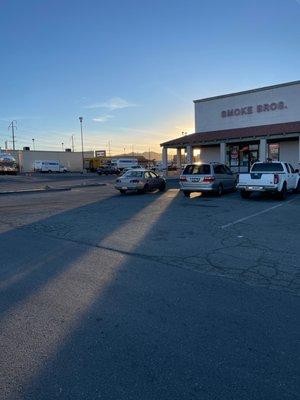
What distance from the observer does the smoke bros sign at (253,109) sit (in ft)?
97.1

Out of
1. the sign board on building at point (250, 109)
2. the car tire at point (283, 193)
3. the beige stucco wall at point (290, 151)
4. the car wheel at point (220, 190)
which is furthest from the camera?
the sign board on building at point (250, 109)

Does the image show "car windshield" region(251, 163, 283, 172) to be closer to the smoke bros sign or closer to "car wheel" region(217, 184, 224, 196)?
"car wheel" region(217, 184, 224, 196)

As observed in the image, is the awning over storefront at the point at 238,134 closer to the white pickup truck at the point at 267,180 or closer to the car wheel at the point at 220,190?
the white pickup truck at the point at 267,180

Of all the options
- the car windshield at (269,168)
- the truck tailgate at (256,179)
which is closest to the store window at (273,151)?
the car windshield at (269,168)

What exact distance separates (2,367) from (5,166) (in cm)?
5597

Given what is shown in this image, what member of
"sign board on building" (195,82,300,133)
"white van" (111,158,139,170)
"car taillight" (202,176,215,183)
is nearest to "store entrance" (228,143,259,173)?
"sign board on building" (195,82,300,133)

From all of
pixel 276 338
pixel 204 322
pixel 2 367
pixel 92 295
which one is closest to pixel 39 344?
pixel 2 367

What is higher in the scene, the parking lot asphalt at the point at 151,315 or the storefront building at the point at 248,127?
the storefront building at the point at 248,127

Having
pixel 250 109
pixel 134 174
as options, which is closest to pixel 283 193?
pixel 134 174

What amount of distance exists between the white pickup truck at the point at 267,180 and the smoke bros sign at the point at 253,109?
12.6 metres

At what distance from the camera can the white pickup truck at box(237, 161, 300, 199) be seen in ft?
56.2

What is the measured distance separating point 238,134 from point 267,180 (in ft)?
40.2

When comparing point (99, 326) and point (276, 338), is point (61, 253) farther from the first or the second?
point (276, 338)

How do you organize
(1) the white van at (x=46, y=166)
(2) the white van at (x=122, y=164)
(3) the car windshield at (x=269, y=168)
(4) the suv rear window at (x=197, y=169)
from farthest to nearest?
(1) the white van at (x=46, y=166) < (2) the white van at (x=122, y=164) < (4) the suv rear window at (x=197, y=169) < (3) the car windshield at (x=269, y=168)
